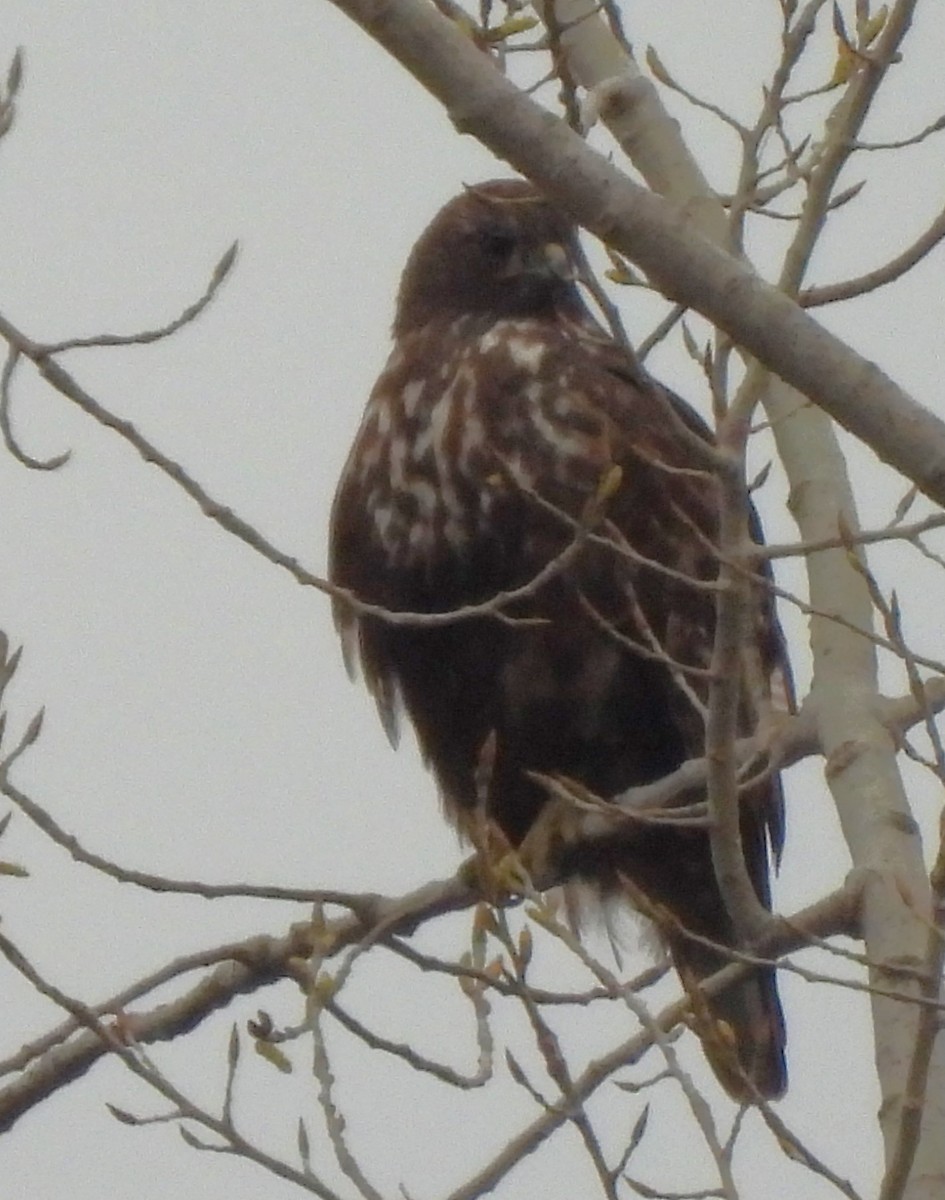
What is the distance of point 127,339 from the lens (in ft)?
10.5

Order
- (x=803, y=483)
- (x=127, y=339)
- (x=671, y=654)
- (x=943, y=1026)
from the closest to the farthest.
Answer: (x=943, y=1026)
(x=127, y=339)
(x=803, y=483)
(x=671, y=654)

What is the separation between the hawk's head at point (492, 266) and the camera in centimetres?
510

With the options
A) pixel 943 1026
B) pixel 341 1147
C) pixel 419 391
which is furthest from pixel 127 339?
pixel 419 391

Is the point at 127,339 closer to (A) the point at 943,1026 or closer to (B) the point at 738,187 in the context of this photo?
(B) the point at 738,187

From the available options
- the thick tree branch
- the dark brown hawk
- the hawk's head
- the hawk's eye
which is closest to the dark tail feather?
the dark brown hawk

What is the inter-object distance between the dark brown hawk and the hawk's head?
0.33 ft

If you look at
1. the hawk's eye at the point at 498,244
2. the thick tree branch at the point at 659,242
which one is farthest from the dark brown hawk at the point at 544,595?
the thick tree branch at the point at 659,242

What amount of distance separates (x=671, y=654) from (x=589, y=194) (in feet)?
6.85

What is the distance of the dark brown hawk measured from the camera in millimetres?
4508

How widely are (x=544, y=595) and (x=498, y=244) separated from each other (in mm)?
1047

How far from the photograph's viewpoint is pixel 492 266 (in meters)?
5.23

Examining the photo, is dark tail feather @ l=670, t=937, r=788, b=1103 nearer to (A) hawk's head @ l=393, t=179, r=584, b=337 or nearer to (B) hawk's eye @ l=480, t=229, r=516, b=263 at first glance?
(A) hawk's head @ l=393, t=179, r=584, b=337

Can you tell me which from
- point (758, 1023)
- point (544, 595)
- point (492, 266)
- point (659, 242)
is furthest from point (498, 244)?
point (659, 242)

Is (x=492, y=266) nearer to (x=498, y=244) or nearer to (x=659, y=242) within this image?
(x=498, y=244)
